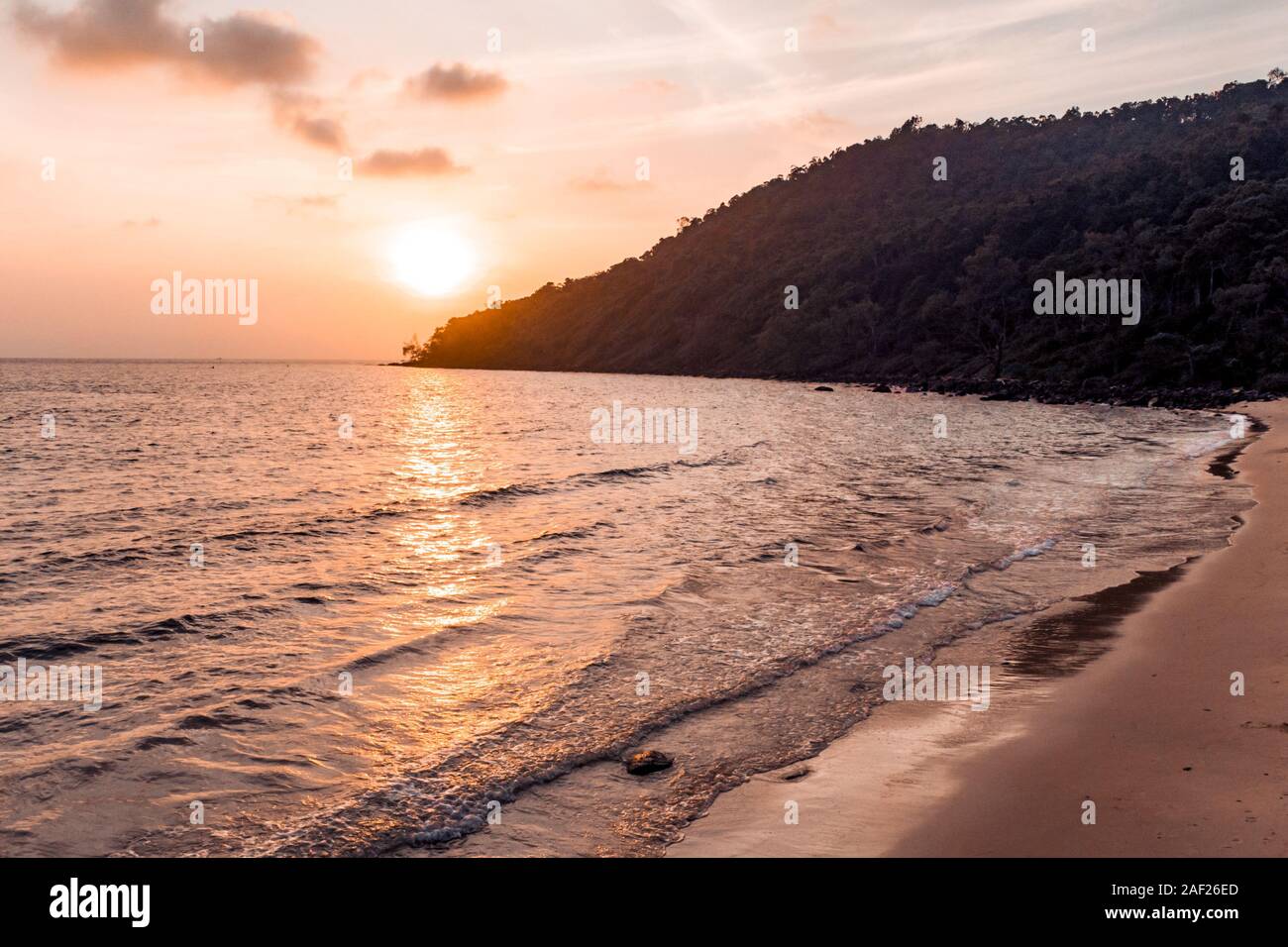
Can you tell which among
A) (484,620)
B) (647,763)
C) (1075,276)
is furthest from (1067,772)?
(1075,276)

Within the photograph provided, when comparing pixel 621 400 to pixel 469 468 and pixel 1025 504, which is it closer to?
pixel 469 468

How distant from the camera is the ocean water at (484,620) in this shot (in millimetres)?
7973

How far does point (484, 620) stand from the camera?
14.0 m

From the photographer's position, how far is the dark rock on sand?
27.9ft

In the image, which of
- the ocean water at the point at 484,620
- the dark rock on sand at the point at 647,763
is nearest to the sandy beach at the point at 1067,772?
the ocean water at the point at 484,620

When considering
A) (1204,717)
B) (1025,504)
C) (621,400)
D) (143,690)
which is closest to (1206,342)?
(621,400)

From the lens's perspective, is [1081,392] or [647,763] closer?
[647,763]

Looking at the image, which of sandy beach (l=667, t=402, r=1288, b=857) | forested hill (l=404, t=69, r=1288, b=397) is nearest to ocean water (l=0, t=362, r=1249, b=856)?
sandy beach (l=667, t=402, r=1288, b=857)

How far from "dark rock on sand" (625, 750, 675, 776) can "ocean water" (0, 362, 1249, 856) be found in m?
0.14

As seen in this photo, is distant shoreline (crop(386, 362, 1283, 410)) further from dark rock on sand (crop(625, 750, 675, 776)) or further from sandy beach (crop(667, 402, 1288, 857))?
dark rock on sand (crop(625, 750, 675, 776))

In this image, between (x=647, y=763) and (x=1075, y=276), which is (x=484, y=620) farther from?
(x=1075, y=276)

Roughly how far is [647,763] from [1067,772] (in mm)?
3903

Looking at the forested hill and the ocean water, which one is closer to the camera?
the ocean water
